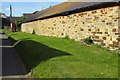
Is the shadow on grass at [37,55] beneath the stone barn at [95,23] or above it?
beneath

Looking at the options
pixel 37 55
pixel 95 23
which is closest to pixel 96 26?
pixel 95 23

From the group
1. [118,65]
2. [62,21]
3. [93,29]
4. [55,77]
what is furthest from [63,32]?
[55,77]

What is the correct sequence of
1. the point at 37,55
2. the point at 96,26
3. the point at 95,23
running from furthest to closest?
the point at 95,23, the point at 96,26, the point at 37,55

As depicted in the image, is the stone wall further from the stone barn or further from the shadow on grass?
the shadow on grass

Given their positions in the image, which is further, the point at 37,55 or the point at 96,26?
the point at 96,26

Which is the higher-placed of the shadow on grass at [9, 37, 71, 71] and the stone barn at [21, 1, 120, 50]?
the stone barn at [21, 1, 120, 50]

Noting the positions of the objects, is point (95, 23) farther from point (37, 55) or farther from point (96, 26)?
point (37, 55)

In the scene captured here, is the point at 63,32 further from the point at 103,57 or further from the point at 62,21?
the point at 103,57

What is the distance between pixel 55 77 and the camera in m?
5.42

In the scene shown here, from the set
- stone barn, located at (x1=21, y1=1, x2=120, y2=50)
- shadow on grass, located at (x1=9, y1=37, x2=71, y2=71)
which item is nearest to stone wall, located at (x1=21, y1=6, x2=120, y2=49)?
stone barn, located at (x1=21, y1=1, x2=120, y2=50)

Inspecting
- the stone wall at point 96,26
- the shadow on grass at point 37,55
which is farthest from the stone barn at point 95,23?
the shadow on grass at point 37,55

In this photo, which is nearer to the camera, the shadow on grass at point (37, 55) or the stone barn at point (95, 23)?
the shadow on grass at point (37, 55)

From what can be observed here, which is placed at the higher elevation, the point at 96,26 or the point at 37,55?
the point at 96,26

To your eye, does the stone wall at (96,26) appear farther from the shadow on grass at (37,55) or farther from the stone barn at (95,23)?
the shadow on grass at (37,55)
